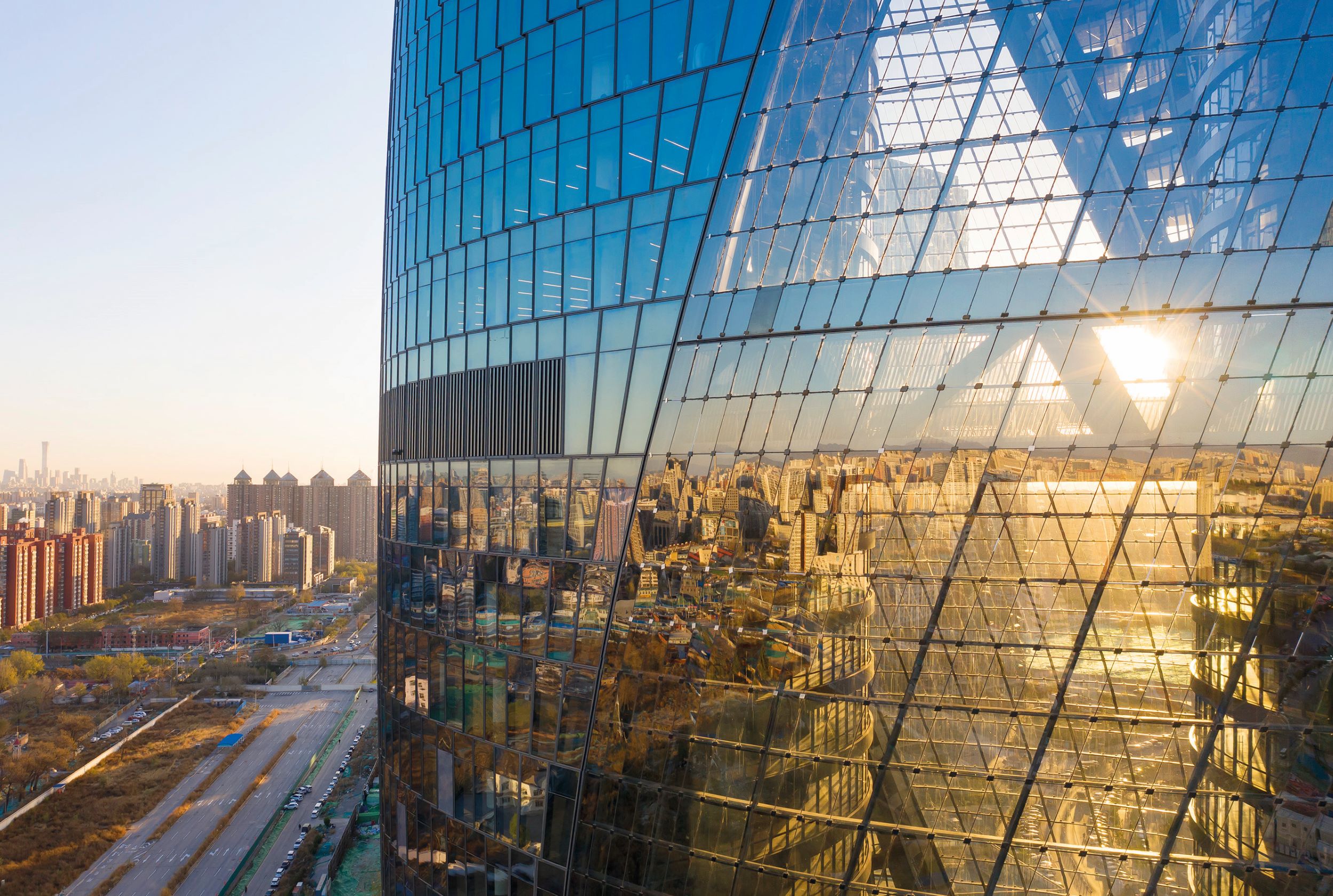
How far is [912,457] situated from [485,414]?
38.5 ft

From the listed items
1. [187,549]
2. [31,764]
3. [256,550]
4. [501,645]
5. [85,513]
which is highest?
[501,645]

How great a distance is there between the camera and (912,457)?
15.4 metres

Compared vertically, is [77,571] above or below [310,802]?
above

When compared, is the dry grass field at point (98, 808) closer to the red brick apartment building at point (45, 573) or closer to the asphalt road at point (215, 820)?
the asphalt road at point (215, 820)

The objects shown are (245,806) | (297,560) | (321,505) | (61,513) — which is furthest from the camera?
(321,505)

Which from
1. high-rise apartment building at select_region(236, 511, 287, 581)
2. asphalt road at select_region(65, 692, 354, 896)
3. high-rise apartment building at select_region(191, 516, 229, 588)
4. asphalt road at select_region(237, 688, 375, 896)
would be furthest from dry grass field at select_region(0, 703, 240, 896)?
high-rise apartment building at select_region(236, 511, 287, 581)

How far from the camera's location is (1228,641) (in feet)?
44.0

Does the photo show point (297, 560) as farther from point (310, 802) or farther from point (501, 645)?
point (501, 645)

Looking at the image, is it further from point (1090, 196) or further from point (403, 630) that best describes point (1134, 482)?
point (403, 630)

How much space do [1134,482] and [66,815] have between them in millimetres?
74528

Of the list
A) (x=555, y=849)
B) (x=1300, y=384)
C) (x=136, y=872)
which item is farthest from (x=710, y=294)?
(x=136, y=872)

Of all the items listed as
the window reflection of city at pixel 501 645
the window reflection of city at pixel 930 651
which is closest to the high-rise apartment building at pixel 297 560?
the window reflection of city at pixel 501 645

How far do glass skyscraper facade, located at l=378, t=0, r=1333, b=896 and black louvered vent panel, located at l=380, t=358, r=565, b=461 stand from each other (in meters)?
0.18

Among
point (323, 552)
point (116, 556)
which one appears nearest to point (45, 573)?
point (116, 556)
